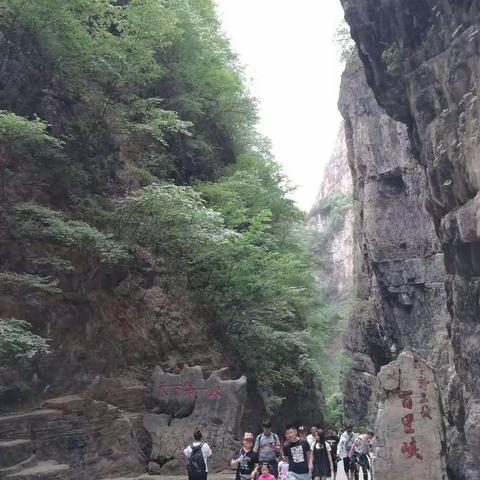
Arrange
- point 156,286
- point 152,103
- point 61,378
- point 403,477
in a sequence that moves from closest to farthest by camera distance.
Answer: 1. point 403,477
2. point 61,378
3. point 156,286
4. point 152,103

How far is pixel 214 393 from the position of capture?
33.2 ft

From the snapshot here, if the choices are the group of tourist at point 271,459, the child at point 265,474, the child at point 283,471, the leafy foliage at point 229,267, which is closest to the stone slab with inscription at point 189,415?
the group of tourist at point 271,459

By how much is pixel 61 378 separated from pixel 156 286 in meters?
3.77

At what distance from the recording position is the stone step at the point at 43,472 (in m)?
7.39

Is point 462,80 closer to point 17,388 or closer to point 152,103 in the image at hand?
point 152,103

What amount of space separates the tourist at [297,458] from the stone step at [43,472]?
3.46 metres

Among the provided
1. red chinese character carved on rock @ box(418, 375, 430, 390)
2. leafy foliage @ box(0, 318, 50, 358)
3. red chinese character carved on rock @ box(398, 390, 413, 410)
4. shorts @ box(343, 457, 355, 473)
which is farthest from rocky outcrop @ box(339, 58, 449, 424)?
leafy foliage @ box(0, 318, 50, 358)

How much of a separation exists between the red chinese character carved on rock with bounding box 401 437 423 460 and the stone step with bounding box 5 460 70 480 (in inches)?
199

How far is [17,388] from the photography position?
894 centimetres

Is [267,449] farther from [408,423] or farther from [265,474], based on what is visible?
[408,423]

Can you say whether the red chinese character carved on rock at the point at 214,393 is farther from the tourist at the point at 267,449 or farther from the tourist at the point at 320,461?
the tourist at the point at 267,449

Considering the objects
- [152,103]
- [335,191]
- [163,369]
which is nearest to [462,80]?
[152,103]

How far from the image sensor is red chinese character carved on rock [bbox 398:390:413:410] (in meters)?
8.23

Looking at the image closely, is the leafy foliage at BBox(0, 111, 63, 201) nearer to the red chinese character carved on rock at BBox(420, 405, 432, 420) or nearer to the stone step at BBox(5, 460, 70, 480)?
the stone step at BBox(5, 460, 70, 480)
